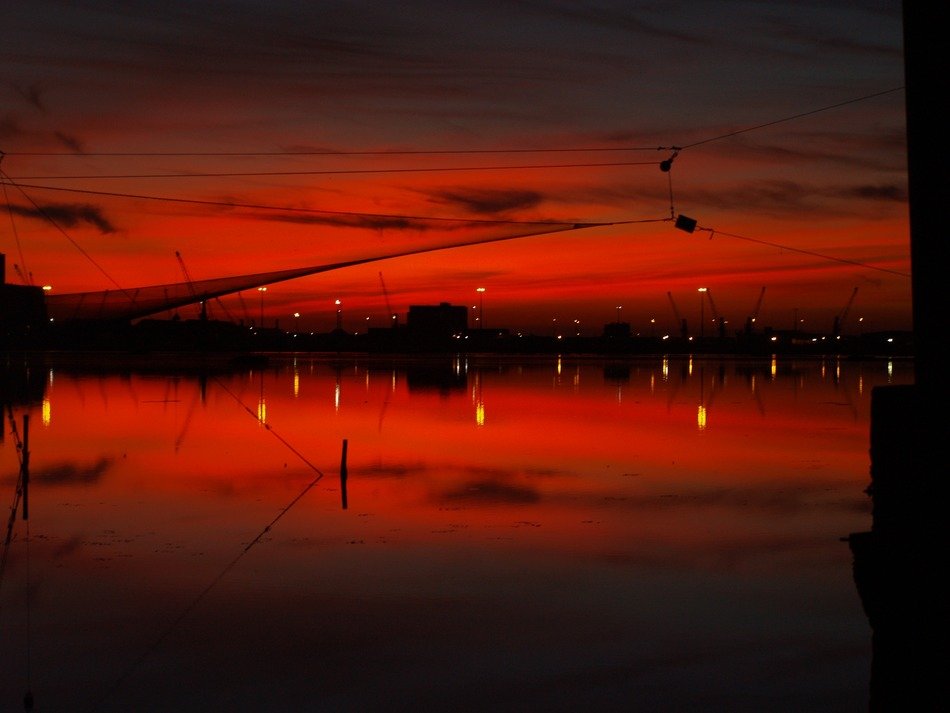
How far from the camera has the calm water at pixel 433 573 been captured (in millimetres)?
10656

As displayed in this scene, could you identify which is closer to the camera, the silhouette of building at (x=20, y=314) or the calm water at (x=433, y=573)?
the calm water at (x=433, y=573)

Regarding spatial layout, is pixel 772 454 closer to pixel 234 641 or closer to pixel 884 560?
pixel 234 641

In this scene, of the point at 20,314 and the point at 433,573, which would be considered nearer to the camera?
the point at 433,573

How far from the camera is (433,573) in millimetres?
14641

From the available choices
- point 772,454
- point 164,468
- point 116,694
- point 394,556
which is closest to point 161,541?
point 394,556

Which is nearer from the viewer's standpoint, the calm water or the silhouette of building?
the calm water

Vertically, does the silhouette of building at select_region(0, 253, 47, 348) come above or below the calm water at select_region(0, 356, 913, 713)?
above

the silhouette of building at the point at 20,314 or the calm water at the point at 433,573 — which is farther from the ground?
the silhouette of building at the point at 20,314

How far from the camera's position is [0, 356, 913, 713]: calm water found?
1066 centimetres

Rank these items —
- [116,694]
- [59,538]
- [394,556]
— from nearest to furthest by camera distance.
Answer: [116,694], [394,556], [59,538]

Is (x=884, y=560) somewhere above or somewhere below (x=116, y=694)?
above

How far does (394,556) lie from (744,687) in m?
6.09

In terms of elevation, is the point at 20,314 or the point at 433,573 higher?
the point at 20,314

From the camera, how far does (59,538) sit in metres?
16.7
